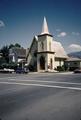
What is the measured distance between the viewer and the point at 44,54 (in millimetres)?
46438

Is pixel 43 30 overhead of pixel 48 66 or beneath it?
overhead

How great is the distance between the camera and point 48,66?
4581 centimetres

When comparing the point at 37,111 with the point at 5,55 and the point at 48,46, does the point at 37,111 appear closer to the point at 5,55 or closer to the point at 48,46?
the point at 48,46

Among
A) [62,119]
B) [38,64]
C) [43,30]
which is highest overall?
[43,30]

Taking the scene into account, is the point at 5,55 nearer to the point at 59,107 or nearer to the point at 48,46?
the point at 48,46

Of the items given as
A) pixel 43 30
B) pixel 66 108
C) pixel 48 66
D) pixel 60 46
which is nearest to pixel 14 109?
pixel 66 108

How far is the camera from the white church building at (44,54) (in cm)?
4612

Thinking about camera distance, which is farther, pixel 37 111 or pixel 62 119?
pixel 37 111

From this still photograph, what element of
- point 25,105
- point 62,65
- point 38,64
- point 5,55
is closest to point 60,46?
point 62,65

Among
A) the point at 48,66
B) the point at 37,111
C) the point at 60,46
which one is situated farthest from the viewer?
the point at 60,46

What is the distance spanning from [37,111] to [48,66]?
38617mm

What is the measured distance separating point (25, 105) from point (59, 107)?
5.23 ft

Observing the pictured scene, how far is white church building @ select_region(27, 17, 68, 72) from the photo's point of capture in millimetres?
46125

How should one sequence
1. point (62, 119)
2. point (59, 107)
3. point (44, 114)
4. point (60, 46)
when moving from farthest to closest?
point (60, 46)
point (59, 107)
point (44, 114)
point (62, 119)
